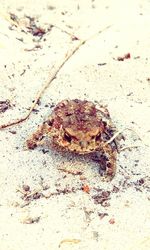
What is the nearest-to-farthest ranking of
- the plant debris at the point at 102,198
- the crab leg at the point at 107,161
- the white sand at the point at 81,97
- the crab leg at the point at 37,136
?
the white sand at the point at 81,97, the plant debris at the point at 102,198, the crab leg at the point at 107,161, the crab leg at the point at 37,136

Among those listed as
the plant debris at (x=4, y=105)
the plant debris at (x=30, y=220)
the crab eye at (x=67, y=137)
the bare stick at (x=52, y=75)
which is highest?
the crab eye at (x=67, y=137)

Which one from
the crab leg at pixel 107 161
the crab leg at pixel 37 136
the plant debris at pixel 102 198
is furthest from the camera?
the crab leg at pixel 37 136

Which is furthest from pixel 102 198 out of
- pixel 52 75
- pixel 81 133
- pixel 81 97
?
pixel 52 75

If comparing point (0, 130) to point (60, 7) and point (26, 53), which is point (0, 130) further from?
point (60, 7)

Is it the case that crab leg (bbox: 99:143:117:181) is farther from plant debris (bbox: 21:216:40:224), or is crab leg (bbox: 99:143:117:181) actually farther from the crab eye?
plant debris (bbox: 21:216:40:224)

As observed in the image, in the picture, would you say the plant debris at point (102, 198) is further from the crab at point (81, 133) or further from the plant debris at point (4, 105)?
the plant debris at point (4, 105)

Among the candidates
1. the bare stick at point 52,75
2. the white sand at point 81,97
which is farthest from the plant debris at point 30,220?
the bare stick at point 52,75

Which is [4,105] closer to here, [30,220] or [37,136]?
[37,136]
